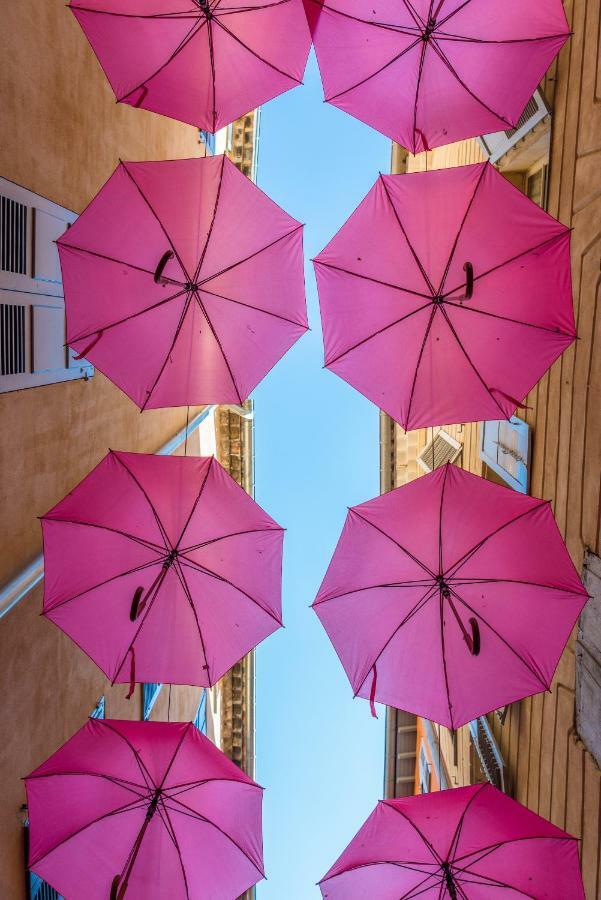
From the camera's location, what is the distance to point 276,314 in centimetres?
867

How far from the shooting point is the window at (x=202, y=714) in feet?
51.6

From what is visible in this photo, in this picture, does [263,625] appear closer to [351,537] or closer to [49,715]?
[351,537]

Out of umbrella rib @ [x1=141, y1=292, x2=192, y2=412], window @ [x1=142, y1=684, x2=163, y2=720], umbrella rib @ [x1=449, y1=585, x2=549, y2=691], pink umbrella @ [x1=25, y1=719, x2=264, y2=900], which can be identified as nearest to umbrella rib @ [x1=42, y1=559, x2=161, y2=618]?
pink umbrella @ [x1=25, y1=719, x2=264, y2=900]

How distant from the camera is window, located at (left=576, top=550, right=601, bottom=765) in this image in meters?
7.34

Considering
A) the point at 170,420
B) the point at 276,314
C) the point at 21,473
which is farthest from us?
the point at 170,420

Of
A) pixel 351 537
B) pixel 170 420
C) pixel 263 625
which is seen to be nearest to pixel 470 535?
pixel 351 537

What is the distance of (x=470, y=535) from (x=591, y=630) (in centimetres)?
173

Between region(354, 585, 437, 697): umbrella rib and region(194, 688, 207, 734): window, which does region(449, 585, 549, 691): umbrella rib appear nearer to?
Result: region(354, 585, 437, 697): umbrella rib

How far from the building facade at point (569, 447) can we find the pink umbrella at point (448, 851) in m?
0.62

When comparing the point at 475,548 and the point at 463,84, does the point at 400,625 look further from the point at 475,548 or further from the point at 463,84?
the point at 463,84

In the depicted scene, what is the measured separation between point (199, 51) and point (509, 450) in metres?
6.89

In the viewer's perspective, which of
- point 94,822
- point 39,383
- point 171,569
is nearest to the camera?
point 94,822

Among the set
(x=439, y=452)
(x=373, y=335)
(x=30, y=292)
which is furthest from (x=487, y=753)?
(x=30, y=292)

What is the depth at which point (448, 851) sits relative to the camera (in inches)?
324
